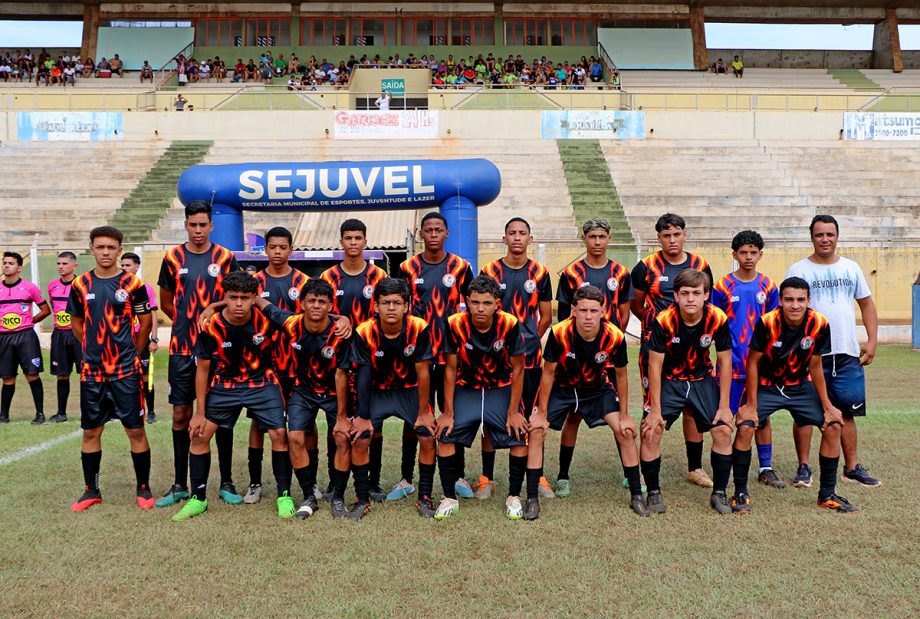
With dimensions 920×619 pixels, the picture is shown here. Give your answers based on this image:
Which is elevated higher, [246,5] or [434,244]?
[246,5]

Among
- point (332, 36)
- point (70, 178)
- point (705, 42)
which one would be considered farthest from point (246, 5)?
point (705, 42)

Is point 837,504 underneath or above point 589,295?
underneath

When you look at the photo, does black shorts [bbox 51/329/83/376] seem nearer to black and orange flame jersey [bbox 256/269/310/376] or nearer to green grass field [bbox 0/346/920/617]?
green grass field [bbox 0/346/920/617]

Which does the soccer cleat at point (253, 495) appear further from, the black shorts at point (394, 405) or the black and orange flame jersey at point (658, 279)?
the black and orange flame jersey at point (658, 279)

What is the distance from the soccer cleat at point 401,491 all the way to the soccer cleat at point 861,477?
137 inches

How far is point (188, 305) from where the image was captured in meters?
5.98

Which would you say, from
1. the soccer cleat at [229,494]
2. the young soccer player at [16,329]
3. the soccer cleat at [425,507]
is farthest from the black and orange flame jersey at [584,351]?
the young soccer player at [16,329]

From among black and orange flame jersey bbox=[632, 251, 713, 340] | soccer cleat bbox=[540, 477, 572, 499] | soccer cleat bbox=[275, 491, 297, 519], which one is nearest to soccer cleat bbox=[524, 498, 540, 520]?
soccer cleat bbox=[540, 477, 572, 499]

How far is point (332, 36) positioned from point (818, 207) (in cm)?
2415

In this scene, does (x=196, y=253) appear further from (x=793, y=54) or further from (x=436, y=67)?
(x=793, y=54)

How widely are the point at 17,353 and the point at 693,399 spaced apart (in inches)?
322

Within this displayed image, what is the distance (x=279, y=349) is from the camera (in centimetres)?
577

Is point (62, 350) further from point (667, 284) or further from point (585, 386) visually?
point (667, 284)

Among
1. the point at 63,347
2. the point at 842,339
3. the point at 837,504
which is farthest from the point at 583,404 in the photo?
the point at 63,347
